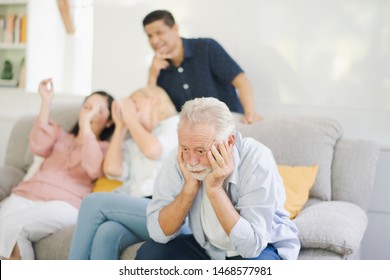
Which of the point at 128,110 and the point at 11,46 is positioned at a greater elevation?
the point at 11,46

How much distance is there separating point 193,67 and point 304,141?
488mm

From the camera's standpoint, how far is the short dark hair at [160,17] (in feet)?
7.27

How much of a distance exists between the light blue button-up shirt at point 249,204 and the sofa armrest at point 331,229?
0.28 ft

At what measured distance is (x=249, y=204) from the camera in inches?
57.5

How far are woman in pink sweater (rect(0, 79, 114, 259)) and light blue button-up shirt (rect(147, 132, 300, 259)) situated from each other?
1.79 feet

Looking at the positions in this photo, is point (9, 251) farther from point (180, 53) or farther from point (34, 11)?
point (34, 11)

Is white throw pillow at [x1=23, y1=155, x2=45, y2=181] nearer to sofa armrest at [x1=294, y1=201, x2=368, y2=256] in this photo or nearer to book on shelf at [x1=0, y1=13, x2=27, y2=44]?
book on shelf at [x1=0, y1=13, x2=27, y2=44]

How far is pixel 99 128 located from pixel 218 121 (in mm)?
928

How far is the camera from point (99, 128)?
89.3 inches

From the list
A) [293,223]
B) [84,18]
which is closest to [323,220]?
[293,223]

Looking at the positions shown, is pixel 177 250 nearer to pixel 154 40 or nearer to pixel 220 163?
pixel 220 163

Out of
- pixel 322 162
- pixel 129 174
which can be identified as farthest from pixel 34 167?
pixel 322 162

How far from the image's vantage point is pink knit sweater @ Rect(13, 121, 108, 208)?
7.06ft

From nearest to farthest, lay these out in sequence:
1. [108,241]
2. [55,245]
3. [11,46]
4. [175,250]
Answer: [175,250] < [108,241] < [55,245] < [11,46]
